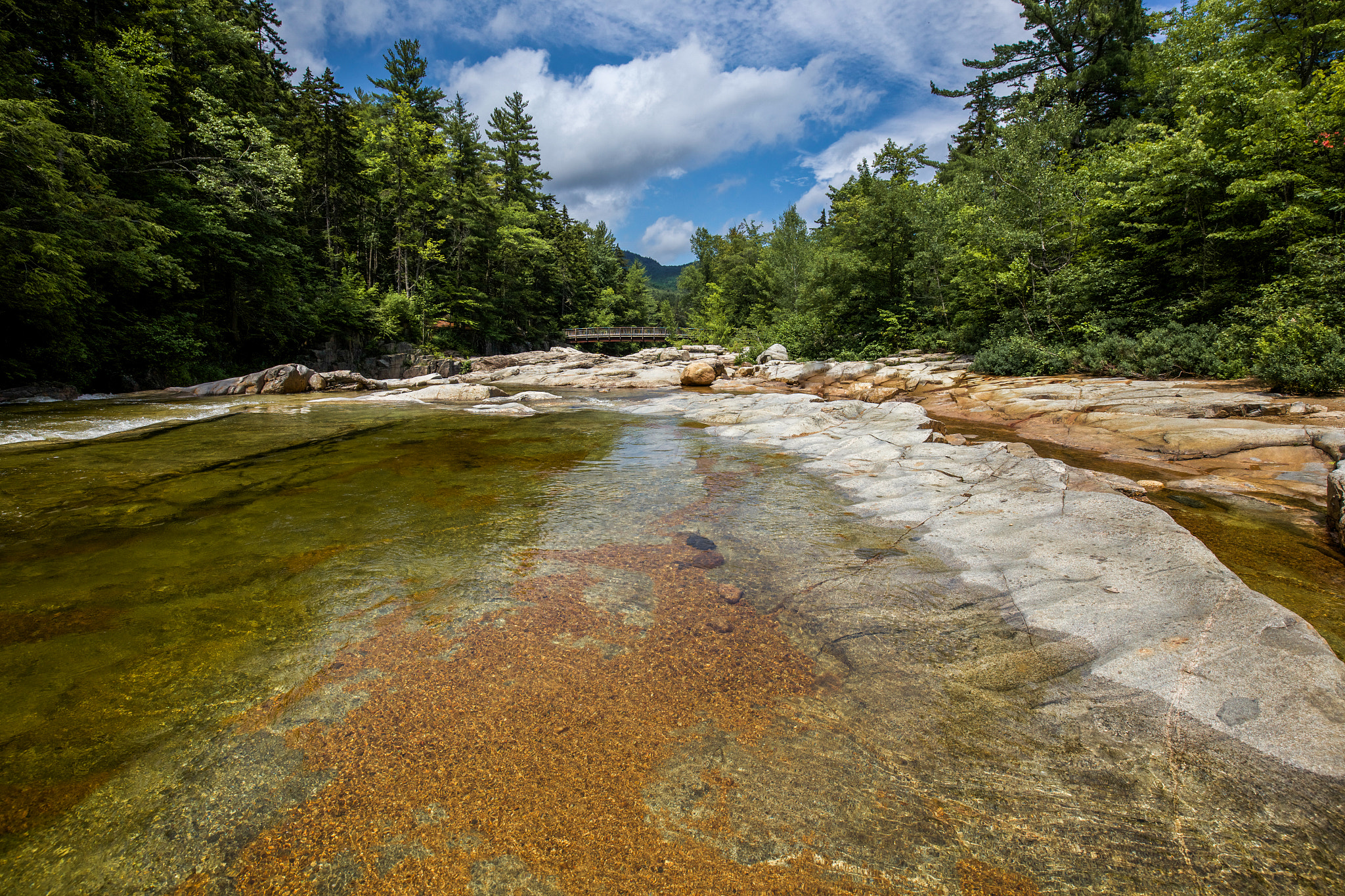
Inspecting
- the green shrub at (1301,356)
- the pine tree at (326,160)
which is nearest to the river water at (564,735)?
the green shrub at (1301,356)

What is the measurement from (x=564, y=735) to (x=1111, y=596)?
12.0 feet

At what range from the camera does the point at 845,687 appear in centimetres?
272

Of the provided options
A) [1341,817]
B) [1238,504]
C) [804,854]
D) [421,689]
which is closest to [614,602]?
[421,689]

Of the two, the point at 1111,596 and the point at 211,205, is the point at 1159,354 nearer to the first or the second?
the point at 1111,596

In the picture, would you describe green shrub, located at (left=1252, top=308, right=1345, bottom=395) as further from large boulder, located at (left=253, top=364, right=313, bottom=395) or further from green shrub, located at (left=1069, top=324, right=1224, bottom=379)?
large boulder, located at (left=253, top=364, right=313, bottom=395)

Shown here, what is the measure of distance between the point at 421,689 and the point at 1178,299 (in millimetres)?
21904

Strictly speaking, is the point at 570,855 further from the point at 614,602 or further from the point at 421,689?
the point at 614,602

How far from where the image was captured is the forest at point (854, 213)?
1183 centimetres

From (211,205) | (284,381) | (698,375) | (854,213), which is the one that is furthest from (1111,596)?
(854,213)

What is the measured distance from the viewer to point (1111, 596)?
3232 mm

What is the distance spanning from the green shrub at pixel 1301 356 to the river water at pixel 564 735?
1113cm

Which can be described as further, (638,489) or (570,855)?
(638,489)

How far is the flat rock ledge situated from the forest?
9.51 meters

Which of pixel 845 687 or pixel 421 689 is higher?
pixel 421 689
